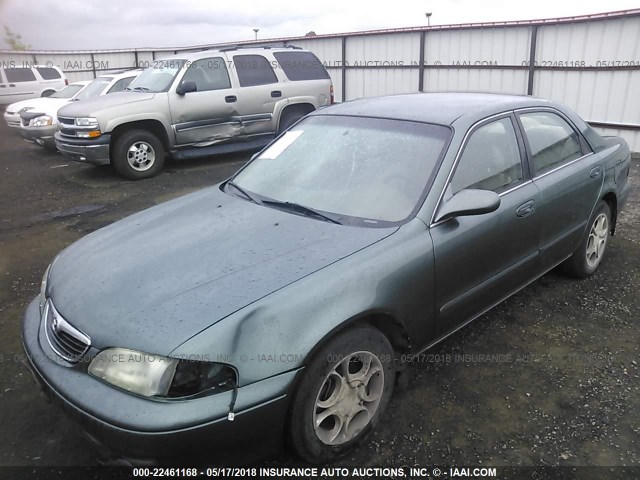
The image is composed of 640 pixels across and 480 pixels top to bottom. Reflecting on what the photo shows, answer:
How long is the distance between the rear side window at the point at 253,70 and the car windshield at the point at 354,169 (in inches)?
238

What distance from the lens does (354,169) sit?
9.78 feet

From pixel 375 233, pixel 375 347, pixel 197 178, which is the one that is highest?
pixel 375 233

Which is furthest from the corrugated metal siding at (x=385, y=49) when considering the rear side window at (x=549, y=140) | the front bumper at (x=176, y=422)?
the front bumper at (x=176, y=422)

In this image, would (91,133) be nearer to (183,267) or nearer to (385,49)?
(183,267)

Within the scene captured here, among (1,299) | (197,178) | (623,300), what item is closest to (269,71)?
(197,178)

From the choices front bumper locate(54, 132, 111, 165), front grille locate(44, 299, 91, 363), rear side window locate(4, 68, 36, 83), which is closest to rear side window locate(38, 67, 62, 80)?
rear side window locate(4, 68, 36, 83)

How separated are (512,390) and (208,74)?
7558 mm

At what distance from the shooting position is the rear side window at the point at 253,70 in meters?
9.04

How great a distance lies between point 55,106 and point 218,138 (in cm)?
426

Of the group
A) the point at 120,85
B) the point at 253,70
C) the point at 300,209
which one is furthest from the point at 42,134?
the point at 300,209

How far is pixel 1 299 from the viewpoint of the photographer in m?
4.19

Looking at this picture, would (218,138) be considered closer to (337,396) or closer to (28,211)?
(28,211)

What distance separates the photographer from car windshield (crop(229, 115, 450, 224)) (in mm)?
2768

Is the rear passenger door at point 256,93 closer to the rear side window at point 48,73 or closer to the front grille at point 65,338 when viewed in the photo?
the front grille at point 65,338
